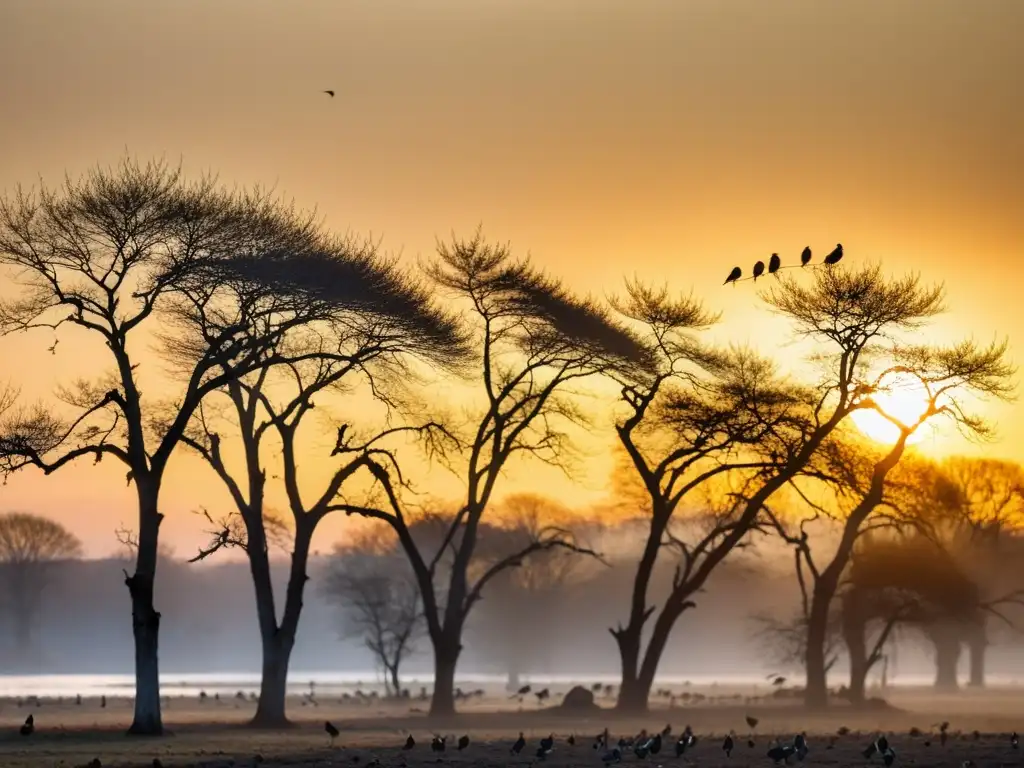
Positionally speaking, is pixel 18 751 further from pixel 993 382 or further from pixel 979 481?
pixel 979 481

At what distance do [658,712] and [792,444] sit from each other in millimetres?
10880

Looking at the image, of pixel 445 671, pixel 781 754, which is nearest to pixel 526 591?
pixel 445 671

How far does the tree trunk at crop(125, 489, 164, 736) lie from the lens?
4044 cm

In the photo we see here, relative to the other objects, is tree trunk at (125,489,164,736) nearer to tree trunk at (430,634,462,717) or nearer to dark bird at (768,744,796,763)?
dark bird at (768,744,796,763)

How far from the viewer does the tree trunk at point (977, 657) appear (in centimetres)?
10412

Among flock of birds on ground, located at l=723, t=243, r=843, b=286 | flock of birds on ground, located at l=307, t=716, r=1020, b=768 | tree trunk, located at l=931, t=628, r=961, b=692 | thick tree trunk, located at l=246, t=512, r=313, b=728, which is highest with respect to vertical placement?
flock of birds on ground, located at l=723, t=243, r=843, b=286

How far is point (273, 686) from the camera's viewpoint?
47.9 m

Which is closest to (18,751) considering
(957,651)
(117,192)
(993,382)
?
(117,192)

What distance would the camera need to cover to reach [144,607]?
40812 mm

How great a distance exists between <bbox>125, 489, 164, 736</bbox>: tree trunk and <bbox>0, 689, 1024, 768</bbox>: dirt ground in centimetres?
63

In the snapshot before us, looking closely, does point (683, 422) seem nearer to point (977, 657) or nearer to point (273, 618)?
point (273, 618)

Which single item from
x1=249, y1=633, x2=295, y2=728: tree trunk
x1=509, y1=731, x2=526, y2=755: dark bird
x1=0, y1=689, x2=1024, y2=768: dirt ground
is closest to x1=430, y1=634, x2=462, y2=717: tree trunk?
x1=0, y1=689, x2=1024, y2=768: dirt ground

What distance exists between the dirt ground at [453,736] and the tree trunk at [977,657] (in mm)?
34776

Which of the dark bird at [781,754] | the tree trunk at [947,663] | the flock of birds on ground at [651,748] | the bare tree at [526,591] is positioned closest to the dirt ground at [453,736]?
the flock of birds on ground at [651,748]
